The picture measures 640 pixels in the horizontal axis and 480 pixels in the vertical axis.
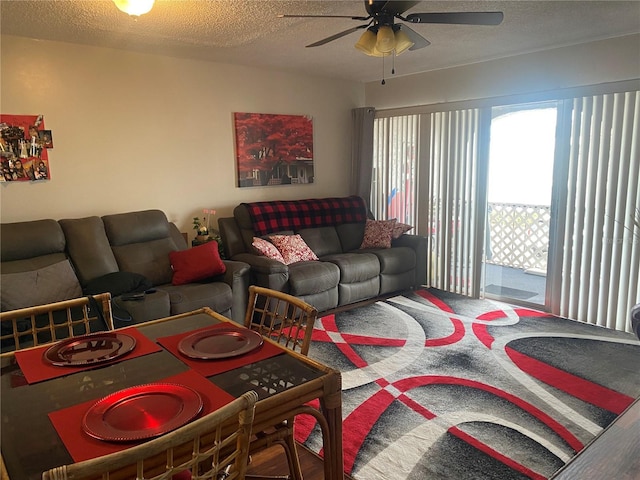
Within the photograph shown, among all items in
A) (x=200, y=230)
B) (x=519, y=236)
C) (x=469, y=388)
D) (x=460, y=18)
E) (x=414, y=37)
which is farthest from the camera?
(x=519, y=236)

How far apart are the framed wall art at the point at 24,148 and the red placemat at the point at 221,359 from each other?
2.55 metres

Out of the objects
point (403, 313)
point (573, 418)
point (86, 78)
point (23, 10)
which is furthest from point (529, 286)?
point (23, 10)

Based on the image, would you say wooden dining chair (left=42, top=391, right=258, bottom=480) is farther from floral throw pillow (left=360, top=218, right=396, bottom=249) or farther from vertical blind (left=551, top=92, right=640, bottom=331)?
floral throw pillow (left=360, top=218, right=396, bottom=249)

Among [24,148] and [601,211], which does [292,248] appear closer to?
[24,148]

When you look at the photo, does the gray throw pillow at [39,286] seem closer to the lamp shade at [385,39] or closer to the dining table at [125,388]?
the dining table at [125,388]

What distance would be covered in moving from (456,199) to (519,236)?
5.63 feet

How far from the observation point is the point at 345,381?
9.83ft

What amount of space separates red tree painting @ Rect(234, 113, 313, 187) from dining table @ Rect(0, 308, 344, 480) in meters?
3.20

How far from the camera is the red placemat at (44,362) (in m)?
1.53

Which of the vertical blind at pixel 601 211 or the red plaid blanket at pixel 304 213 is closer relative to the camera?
the vertical blind at pixel 601 211

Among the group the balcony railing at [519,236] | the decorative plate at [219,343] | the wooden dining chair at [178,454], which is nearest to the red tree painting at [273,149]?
the balcony railing at [519,236]

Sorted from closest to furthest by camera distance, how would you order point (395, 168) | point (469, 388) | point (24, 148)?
point (469, 388)
point (24, 148)
point (395, 168)

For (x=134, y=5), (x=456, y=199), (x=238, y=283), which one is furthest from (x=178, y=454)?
(x=456, y=199)

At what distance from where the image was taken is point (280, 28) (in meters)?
3.32
